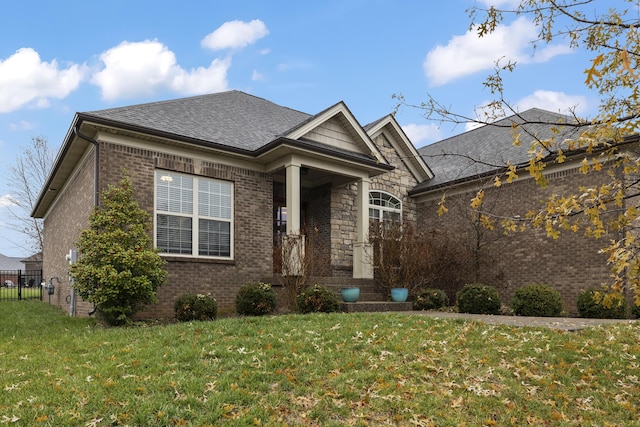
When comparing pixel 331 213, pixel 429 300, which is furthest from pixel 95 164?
pixel 429 300

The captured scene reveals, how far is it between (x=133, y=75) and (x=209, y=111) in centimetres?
1154

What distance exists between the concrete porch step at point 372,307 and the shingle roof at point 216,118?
15.0 feet

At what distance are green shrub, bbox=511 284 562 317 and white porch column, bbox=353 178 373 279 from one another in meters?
4.06

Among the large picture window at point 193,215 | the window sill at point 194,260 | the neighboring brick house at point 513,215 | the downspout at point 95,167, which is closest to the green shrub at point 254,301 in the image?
the window sill at point 194,260

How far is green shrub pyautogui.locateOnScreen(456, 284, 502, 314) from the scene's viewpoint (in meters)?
11.0

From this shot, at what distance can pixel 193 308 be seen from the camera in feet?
31.0

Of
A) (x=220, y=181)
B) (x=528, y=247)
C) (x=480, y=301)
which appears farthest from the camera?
(x=528, y=247)

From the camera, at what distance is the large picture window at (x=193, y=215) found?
11.1 metres

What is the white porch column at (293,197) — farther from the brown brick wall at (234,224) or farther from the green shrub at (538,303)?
the green shrub at (538,303)

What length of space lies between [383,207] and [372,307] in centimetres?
569

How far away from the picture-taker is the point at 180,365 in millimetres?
5484

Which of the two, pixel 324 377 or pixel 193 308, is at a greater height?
pixel 193 308

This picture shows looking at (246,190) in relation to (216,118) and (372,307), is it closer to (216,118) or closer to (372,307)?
(216,118)

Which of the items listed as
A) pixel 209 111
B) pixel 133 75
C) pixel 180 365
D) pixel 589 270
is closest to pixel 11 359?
pixel 180 365
